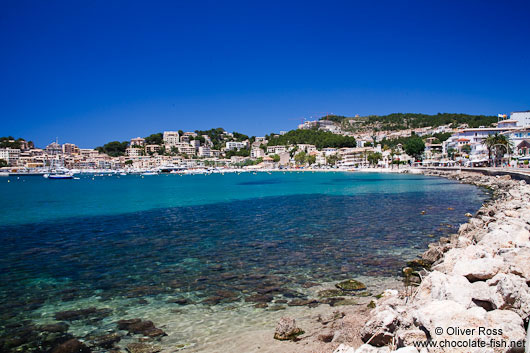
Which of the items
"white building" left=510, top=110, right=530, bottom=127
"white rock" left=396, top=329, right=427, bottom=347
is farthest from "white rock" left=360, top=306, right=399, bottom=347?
"white building" left=510, top=110, right=530, bottom=127

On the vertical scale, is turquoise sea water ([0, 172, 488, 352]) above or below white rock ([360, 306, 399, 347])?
below

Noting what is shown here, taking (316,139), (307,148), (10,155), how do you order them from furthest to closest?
(316,139) → (307,148) → (10,155)

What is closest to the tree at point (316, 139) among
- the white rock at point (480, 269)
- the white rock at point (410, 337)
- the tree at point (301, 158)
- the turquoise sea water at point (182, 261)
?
the tree at point (301, 158)

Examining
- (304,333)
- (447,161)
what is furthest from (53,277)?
(447,161)

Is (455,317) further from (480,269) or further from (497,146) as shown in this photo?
(497,146)

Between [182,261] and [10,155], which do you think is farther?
[10,155]

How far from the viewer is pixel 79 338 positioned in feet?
20.3

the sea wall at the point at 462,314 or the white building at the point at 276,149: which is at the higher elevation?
the white building at the point at 276,149

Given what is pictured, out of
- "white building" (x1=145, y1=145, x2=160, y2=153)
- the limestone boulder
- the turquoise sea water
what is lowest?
the turquoise sea water

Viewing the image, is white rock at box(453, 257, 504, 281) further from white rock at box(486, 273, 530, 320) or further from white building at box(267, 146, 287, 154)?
white building at box(267, 146, 287, 154)

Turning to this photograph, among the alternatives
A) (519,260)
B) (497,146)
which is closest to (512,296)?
(519,260)

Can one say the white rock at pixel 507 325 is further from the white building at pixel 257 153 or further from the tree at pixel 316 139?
the white building at pixel 257 153

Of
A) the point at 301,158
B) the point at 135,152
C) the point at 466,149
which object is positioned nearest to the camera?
the point at 466,149

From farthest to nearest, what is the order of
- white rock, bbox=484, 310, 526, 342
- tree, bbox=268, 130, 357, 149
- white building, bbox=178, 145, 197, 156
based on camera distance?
white building, bbox=178, 145, 197, 156, tree, bbox=268, 130, 357, 149, white rock, bbox=484, 310, 526, 342
